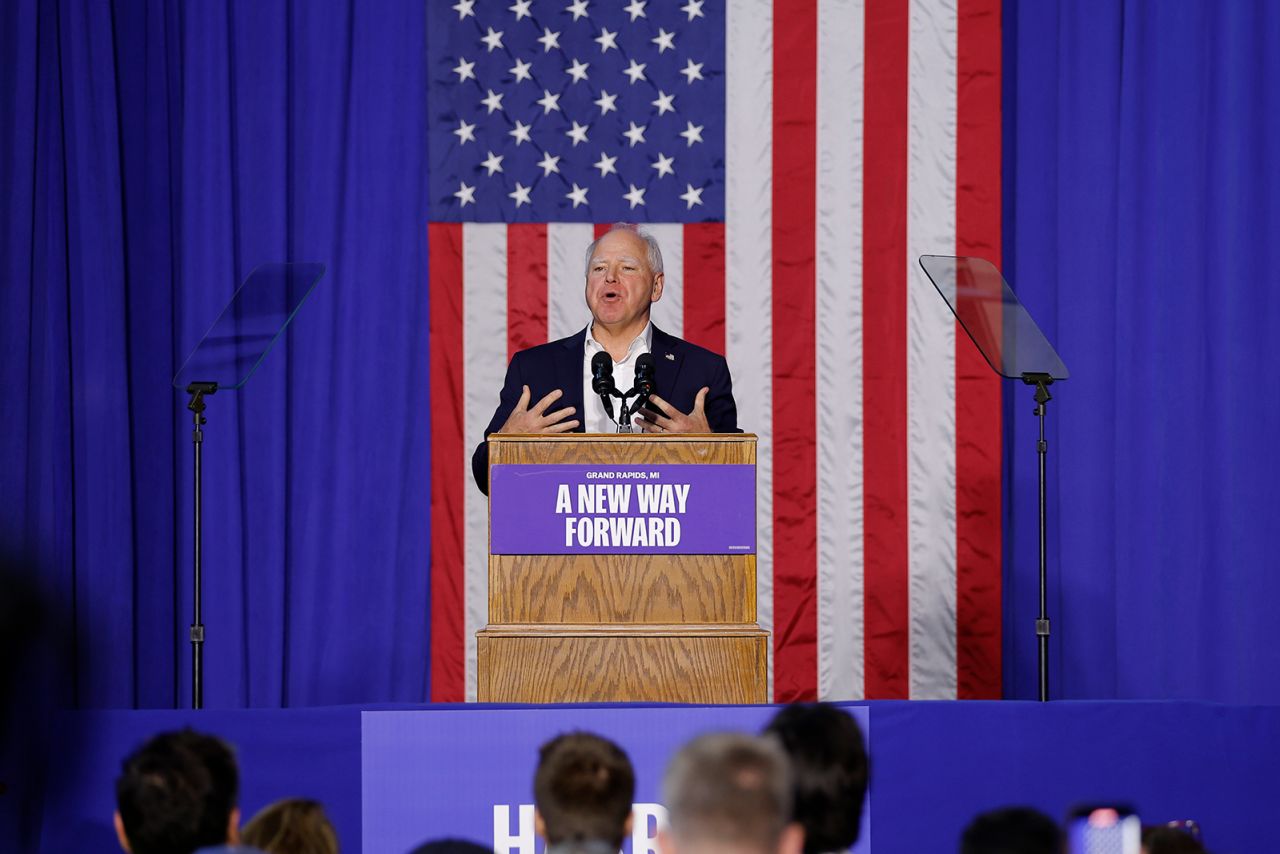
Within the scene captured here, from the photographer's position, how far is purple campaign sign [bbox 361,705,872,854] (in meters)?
3.90

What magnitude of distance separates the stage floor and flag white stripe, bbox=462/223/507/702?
277 centimetres

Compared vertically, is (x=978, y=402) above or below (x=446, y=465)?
above

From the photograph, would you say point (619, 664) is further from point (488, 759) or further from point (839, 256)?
point (839, 256)

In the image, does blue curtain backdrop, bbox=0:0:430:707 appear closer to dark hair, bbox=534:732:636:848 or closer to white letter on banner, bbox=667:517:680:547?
white letter on banner, bbox=667:517:680:547

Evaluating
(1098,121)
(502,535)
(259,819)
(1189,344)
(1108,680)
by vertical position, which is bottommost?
(1108,680)

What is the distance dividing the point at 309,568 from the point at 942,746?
3493mm

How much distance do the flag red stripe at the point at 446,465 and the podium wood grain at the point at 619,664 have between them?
102 inches

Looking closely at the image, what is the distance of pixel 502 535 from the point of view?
14.2 ft

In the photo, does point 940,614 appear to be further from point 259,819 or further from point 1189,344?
point 259,819

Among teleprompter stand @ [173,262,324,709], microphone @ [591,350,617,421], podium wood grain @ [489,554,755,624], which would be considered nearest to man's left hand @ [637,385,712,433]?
microphone @ [591,350,617,421]

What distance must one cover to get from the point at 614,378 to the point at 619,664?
151cm

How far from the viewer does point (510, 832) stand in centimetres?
389

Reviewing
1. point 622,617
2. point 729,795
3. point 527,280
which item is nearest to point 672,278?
point 527,280

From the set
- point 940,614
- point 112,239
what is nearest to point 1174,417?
point 940,614
